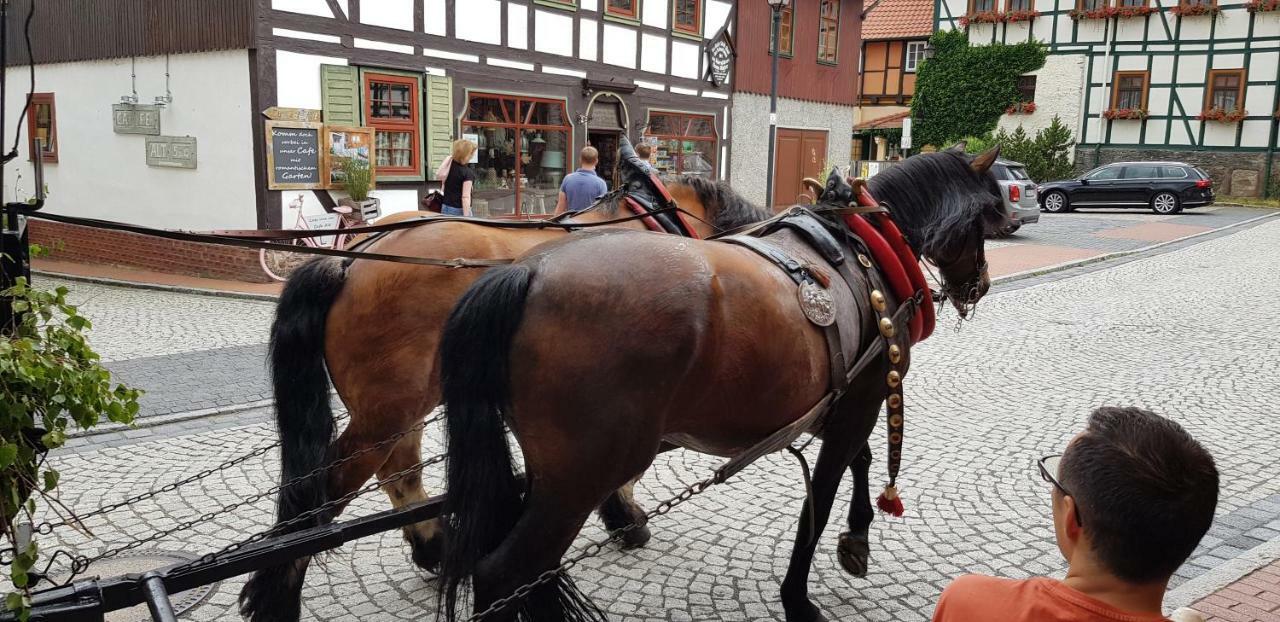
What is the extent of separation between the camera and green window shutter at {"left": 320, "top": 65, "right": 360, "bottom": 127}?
1155 centimetres

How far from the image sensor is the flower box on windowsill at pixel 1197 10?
2917 cm

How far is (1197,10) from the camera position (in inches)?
1152

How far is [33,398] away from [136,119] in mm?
11989

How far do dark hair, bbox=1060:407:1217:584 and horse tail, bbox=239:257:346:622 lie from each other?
2555 mm

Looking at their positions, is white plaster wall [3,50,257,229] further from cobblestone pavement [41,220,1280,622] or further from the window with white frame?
the window with white frame

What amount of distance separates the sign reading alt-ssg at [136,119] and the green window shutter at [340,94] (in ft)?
8.49

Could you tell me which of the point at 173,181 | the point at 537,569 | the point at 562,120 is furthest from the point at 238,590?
the point at 562,120

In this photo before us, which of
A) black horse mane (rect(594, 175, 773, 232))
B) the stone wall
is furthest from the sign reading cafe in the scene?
the stone wall

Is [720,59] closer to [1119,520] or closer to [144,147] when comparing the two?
[144,147]

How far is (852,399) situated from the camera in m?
3.27

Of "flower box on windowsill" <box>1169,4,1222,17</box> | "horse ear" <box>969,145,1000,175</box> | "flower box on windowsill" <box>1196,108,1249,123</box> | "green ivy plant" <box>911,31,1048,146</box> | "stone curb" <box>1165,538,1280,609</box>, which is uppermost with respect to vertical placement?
"flower box on windowsill" <box>1169,4,1222,17</box>

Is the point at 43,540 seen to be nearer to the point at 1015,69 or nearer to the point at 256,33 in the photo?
the point at 256,33

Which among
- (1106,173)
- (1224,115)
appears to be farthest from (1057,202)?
(1224,115)

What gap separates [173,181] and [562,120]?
6.00m
